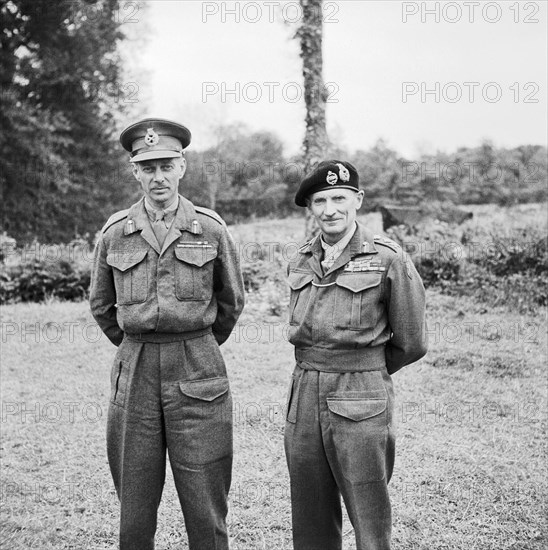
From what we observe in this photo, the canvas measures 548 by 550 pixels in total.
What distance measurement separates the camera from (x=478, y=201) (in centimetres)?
1827

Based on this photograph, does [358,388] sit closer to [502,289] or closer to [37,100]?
[502,289]

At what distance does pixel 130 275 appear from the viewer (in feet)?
9.16

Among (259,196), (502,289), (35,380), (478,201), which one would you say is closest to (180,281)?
(35,380)

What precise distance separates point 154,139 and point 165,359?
0.98 m

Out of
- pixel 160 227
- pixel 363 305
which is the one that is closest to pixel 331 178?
pixel 363 305

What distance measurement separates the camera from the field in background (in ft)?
11.8

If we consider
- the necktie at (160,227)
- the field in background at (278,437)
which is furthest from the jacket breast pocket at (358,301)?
the field in background at (278,437)

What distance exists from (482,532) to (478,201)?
16.0 metres

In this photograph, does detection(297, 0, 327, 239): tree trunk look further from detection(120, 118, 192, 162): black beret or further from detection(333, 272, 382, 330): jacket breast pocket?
detection(333, 272, 382, 330): jacket breast pocket

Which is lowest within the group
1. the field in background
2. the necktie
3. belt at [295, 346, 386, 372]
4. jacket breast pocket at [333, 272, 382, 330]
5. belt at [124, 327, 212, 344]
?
the field in background

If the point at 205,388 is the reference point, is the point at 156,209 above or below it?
above

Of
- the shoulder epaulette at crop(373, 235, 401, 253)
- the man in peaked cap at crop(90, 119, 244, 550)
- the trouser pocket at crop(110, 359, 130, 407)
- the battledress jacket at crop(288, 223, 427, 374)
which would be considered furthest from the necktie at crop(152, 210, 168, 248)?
the shoulder epaulette at crop(373, 235, 401, 253)

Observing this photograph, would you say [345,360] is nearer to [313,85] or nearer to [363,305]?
[363,305]

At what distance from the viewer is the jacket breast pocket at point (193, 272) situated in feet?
9.11
